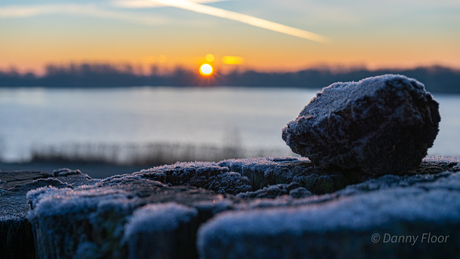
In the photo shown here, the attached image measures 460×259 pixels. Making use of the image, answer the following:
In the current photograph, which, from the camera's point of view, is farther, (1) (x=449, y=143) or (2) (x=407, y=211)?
(1) (x=449, y=143)

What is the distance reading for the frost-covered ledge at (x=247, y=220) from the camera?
1882 mm

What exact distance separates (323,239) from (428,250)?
26.0 inches

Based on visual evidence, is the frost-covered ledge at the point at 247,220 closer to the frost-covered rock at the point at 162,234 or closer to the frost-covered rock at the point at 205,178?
the frost-covered rock at the point at 162,234

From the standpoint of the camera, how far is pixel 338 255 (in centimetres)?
188

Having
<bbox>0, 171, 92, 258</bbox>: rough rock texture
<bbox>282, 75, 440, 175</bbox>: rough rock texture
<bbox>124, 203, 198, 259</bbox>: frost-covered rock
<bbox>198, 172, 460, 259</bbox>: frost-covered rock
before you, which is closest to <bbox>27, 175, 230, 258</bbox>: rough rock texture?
<bbox>124, 203, 198, 259</bbox>: frost-covered rock

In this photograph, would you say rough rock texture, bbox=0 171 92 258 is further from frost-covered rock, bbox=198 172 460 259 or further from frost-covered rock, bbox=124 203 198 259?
frost-covered rock, bbox=198 172 460 259

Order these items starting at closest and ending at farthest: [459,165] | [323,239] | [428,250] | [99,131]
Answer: [323,239] < [428,250] < [459,165] < [99,131]

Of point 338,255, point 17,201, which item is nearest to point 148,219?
point 338,255

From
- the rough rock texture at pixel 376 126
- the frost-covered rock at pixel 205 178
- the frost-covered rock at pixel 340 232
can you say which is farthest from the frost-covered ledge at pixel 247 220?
the frost-covered rock at pixel 205 178

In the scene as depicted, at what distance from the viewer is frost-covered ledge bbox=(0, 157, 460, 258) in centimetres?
188

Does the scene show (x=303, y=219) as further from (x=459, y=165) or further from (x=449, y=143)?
(x=449, y=143)

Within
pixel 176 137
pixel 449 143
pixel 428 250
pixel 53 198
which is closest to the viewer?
pixel 428 250

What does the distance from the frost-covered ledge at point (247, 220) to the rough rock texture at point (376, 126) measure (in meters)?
0.18

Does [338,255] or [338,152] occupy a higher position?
[338,152]
